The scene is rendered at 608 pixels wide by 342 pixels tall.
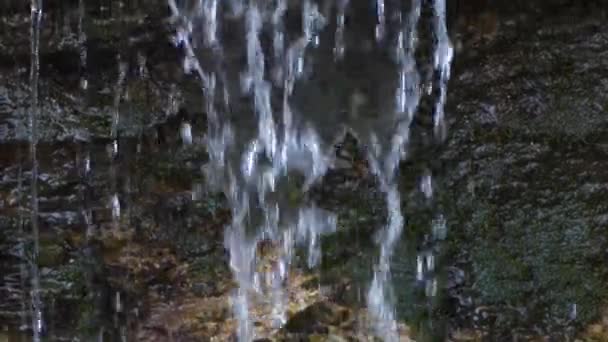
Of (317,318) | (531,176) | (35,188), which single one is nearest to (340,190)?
(317,318)

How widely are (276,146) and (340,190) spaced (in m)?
0.24

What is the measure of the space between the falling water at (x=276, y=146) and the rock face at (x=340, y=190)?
0.04 meters

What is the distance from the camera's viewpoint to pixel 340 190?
2867 mm

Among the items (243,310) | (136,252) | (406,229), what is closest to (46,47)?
(136,252)

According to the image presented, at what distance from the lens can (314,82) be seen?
9.43ft

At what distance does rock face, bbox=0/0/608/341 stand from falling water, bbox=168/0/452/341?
4 centimetres

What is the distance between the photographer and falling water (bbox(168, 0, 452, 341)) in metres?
2.84

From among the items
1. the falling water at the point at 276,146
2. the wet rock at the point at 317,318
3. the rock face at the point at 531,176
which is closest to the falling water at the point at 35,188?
the falling water at the point at 276,146

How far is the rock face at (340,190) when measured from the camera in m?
2.76

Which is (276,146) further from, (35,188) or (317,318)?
(35,188)

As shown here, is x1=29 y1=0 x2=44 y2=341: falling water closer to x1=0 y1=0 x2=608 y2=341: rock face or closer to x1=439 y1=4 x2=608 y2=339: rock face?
x1=0 y1=0 x2=608 y2=341: rock face

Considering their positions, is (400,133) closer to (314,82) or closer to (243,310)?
(314,82)

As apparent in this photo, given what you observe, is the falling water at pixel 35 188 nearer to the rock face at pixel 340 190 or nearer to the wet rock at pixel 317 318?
the rock face at pixel 340 190

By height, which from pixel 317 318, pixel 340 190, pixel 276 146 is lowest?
pixel 317 318
